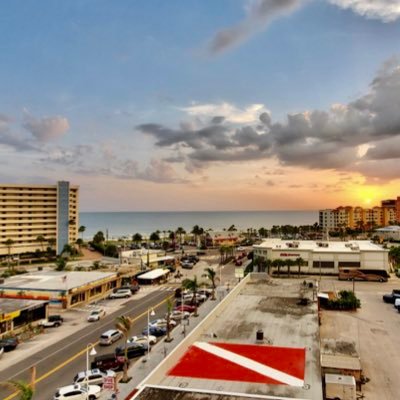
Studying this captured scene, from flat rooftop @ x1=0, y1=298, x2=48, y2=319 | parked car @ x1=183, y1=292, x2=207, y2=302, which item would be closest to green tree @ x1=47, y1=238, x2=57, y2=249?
flat rooftop @ x1=0, y1=298, x2=48, y2=319

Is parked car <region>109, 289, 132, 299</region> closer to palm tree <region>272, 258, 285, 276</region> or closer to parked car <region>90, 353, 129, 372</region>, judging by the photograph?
parked car <region>90, 353, 129, 372</region>

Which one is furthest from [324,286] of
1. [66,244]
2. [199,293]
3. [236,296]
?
[66,244]

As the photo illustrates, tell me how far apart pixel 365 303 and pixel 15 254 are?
104149mm

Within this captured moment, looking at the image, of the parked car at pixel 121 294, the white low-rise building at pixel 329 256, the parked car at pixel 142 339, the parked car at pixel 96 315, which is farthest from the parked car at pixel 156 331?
the white low-rise building at pixel 329 256

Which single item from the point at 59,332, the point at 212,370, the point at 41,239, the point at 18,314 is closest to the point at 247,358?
the point at 212,370

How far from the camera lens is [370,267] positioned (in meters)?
82.9

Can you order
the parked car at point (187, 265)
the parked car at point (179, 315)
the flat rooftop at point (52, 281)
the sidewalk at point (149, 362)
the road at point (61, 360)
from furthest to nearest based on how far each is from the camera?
the parked car at point (187, 265), the flat rooftop at point (52, 281), the parked car at point (179, 315), the road at point (61, 360), the sidewalk at point (149, 362)

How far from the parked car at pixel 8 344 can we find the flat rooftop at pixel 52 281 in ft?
58.3

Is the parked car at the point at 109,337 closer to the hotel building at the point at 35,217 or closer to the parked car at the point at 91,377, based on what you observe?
the parked car at the point at 91,377

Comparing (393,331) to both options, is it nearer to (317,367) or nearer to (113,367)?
(317,367)

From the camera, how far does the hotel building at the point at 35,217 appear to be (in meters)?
127

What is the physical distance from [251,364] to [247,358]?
1.23 metres

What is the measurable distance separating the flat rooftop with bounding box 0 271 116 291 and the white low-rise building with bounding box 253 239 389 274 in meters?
36.0

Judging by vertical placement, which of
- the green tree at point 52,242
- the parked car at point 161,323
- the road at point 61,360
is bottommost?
the road at point 61,360
